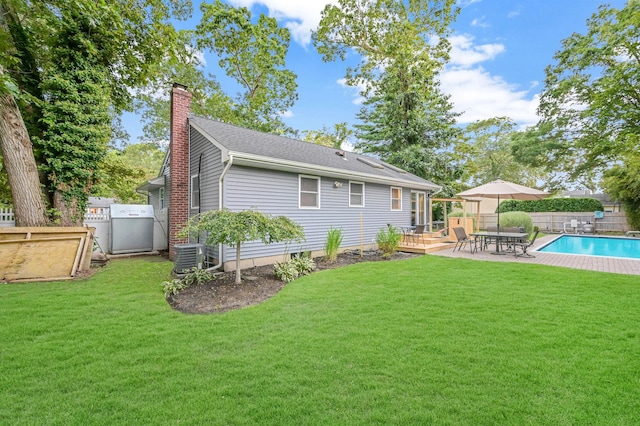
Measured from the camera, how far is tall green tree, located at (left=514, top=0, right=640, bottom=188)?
45.3 ft

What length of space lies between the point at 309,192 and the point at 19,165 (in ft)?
23.5

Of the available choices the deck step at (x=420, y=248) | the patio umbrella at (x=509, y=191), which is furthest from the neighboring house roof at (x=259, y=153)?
the patio umbrella at (x=509, y=191)

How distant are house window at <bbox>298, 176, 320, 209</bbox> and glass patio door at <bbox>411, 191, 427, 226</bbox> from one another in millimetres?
6494

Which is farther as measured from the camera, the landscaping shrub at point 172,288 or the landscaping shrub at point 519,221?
the landscaping shrub at point 519,221

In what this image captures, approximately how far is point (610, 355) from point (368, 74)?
→ 2011 centimetres

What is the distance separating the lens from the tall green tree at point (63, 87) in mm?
7059

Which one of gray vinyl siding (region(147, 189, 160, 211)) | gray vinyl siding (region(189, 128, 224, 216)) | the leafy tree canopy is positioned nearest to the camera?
gray vinyl siding (region(189, 128, 224, 216))

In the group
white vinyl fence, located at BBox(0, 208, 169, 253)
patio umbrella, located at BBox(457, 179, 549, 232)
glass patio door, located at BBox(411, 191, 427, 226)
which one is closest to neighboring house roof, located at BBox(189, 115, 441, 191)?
patio umbrella, located at BBox(457, 179, 549, 232)

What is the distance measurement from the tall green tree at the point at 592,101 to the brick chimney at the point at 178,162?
18.6 metres

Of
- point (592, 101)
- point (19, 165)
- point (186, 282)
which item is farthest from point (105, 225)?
point (592, 101)

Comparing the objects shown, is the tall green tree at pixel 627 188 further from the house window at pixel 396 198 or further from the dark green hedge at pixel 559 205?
the house window at pixel 396 198

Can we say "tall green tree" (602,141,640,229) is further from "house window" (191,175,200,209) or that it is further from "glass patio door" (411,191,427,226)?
"house window" (191,175,200,209)

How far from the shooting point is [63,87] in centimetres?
712

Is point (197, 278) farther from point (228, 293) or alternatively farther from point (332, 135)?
point (332, 135)
